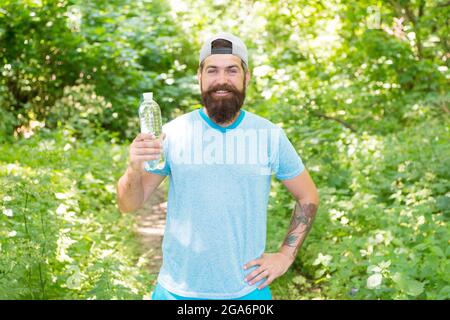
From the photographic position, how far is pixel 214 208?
2662 millimetres

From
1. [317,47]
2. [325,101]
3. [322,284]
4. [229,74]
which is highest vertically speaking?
[317,47]

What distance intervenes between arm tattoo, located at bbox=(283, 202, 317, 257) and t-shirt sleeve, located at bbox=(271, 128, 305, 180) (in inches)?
7.8

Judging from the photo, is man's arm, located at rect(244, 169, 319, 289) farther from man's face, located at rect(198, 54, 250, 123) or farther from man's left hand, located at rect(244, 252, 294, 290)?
man's face, located at rect(198, 54, 250, 123)

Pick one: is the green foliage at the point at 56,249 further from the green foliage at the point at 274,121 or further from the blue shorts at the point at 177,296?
the blue shorts at the point at 177,296

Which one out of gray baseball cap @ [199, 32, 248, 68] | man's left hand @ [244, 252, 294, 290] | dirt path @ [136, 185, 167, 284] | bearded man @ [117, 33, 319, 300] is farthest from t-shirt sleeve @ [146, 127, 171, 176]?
dirt path @ [136, 185, 167, 284]

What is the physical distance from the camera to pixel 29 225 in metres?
4.94

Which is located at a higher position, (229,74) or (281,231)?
(229,74)

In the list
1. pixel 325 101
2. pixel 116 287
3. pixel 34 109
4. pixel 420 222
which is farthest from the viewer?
pixel 34 109

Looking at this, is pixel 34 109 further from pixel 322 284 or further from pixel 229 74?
pixel 229 74

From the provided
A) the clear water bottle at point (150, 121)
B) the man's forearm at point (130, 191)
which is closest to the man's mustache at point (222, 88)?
the clear water bottle at point (150, 121)

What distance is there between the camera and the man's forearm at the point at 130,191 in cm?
274

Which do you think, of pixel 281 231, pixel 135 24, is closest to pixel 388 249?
pixel 281 231
